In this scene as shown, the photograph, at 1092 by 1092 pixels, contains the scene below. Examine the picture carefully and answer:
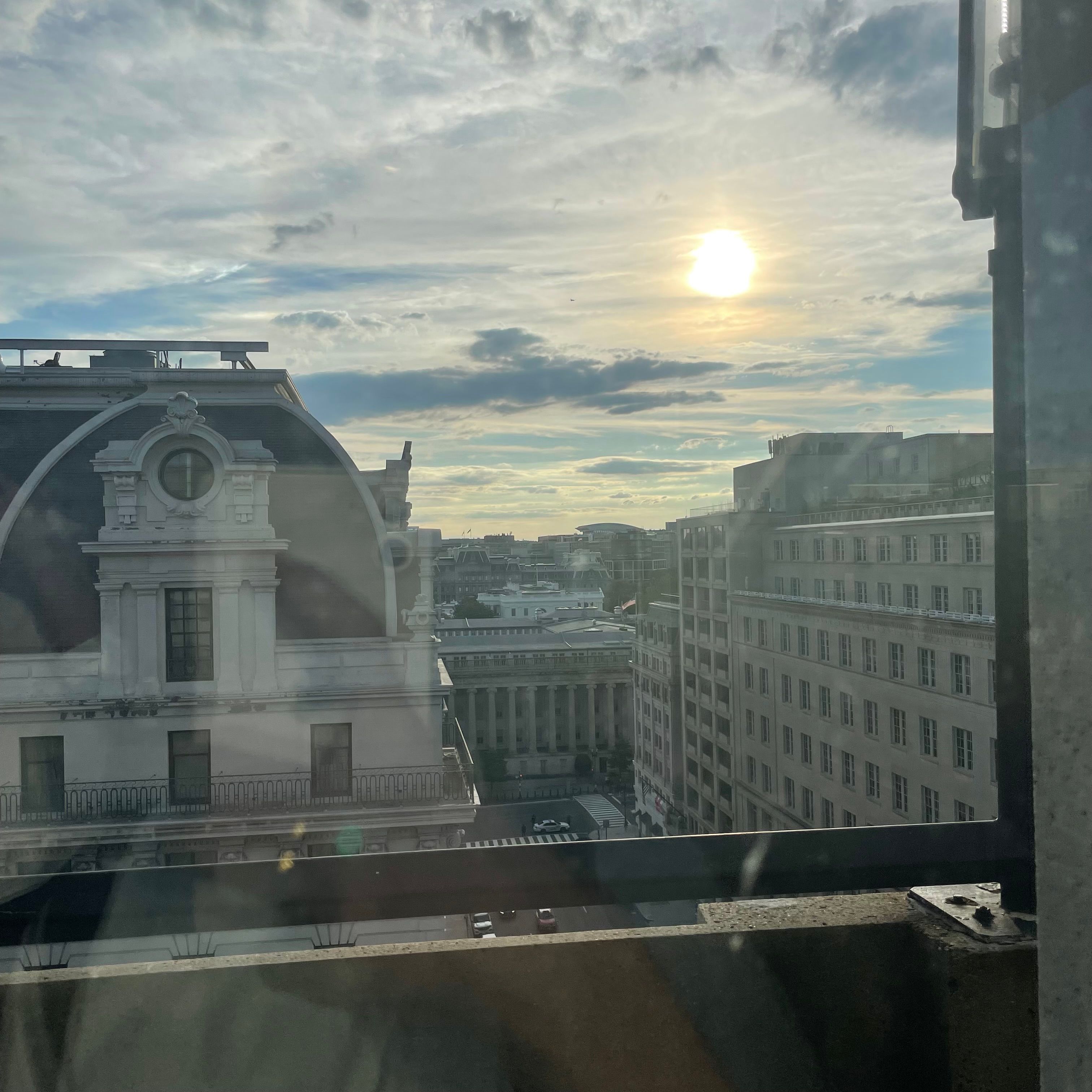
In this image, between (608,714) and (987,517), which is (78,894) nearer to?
(987,517)

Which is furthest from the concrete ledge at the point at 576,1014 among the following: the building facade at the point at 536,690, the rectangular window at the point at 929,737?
the rectangular window at the point at 929,737

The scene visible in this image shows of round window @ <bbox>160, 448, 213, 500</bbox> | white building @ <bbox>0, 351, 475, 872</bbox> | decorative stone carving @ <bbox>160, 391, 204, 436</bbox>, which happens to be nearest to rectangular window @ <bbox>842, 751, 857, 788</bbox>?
white building @ <bbox>0, 351, 475, 872</bbox>

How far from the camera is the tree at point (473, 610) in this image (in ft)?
30.3

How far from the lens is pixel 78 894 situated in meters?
0.86

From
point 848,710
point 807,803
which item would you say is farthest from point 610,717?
point 848,710

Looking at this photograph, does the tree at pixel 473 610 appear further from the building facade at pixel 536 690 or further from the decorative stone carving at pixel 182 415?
the decorative stone carving at pixel 182 415

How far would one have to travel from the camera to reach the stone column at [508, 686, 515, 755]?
29.4 ft

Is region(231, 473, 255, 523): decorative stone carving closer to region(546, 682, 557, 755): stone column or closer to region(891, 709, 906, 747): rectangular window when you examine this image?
region(546, 682, 557, 755): stone column

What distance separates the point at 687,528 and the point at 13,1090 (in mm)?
16035

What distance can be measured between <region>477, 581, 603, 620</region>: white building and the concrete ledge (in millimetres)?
9165

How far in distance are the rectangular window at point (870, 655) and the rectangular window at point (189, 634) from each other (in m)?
6.83

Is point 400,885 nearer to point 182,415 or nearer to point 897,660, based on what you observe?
point 182,415

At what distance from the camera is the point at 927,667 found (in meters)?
8.92

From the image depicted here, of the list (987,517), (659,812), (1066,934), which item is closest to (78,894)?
(1066,934)
